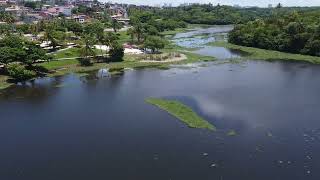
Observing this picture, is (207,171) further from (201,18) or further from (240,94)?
(201,18)

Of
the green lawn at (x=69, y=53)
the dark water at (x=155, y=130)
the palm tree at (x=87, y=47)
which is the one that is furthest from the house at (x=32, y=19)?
the dark water at (x=155, y=130)

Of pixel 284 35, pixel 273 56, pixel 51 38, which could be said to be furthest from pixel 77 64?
pixel 284 35

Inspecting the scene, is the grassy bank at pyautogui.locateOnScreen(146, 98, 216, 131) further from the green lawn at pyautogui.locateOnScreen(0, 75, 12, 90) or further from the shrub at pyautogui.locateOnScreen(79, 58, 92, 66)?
the shrub at pyautogui.locateOnScreen(79, 58, 92, 66)

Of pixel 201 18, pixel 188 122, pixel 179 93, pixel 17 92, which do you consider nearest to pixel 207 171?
pixel 188 122

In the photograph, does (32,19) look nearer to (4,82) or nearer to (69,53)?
(69,53)

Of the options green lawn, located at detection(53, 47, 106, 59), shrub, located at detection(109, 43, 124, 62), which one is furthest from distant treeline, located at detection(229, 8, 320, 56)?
green lawn, located at detection(53, 47, 106, 59)
